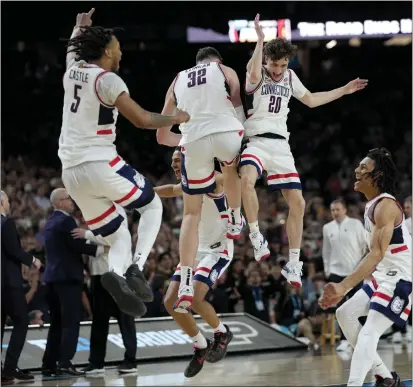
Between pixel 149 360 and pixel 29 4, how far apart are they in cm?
966

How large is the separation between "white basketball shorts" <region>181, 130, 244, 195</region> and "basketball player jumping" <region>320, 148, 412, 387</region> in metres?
1.46

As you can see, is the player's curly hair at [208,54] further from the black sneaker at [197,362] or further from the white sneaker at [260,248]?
the black sneaker at [197,362]

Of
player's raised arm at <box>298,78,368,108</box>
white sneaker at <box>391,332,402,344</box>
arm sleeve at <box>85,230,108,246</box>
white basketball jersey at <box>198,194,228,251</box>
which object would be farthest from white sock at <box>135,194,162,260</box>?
white sneaker at <box>391,332,402,344</box>

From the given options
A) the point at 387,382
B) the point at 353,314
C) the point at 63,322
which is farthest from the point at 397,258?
the point at 63,322

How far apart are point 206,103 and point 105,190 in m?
1.53

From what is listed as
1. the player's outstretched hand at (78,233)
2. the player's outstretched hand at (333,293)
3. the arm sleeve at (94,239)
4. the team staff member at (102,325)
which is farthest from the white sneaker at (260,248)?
the team staff member at (102,325)

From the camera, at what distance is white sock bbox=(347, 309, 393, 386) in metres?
9.18

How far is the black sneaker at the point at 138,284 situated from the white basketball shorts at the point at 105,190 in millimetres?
449

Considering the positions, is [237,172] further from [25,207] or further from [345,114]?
[345,114]

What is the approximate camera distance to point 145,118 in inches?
308

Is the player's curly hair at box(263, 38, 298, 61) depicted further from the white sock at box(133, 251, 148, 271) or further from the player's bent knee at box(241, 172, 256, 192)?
the white sock at box(133, 251, 148, 271)

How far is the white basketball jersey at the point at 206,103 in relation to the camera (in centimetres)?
896

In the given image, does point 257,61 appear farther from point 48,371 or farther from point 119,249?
point 48,371

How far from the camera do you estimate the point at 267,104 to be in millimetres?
9188
